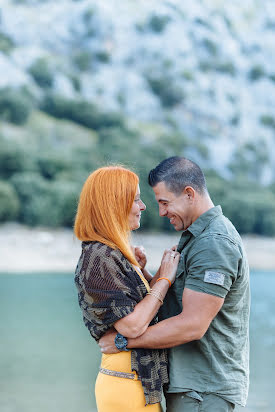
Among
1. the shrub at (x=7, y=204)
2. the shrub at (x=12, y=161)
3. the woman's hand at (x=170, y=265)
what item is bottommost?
the woman's hand at (x=170, y=265)

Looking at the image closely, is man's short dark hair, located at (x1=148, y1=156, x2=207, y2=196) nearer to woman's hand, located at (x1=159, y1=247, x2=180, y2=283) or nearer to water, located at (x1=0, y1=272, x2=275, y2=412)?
woman's hand, located at (x1=159, y1=247, x2=180, y2=283)

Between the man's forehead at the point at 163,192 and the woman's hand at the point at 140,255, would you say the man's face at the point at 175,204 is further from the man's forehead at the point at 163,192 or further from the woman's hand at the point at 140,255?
the woman's hand at the point at 140,255

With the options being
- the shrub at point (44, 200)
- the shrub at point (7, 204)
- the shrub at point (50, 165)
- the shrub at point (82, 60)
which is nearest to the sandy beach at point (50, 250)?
the shrub at point (7, 204)

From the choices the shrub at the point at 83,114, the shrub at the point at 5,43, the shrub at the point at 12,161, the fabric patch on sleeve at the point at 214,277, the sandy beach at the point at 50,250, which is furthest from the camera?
the shrub at the point at 5,43

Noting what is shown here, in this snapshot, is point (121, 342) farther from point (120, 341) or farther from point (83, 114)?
point (83, 114)

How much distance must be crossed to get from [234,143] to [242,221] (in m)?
17.0

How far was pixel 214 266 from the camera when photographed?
95.7 inches

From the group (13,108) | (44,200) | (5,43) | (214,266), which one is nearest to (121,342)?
(214,266)

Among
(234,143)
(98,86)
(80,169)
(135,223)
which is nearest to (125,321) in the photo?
(135,223)

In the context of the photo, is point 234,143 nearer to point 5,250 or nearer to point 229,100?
point 229,100

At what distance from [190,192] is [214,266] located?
1.45 ft

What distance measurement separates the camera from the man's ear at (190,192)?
A: 8.90 feet

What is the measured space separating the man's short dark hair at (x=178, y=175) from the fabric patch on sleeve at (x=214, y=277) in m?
0.48

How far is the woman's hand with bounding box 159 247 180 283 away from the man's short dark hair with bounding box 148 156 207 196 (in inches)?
11.4
